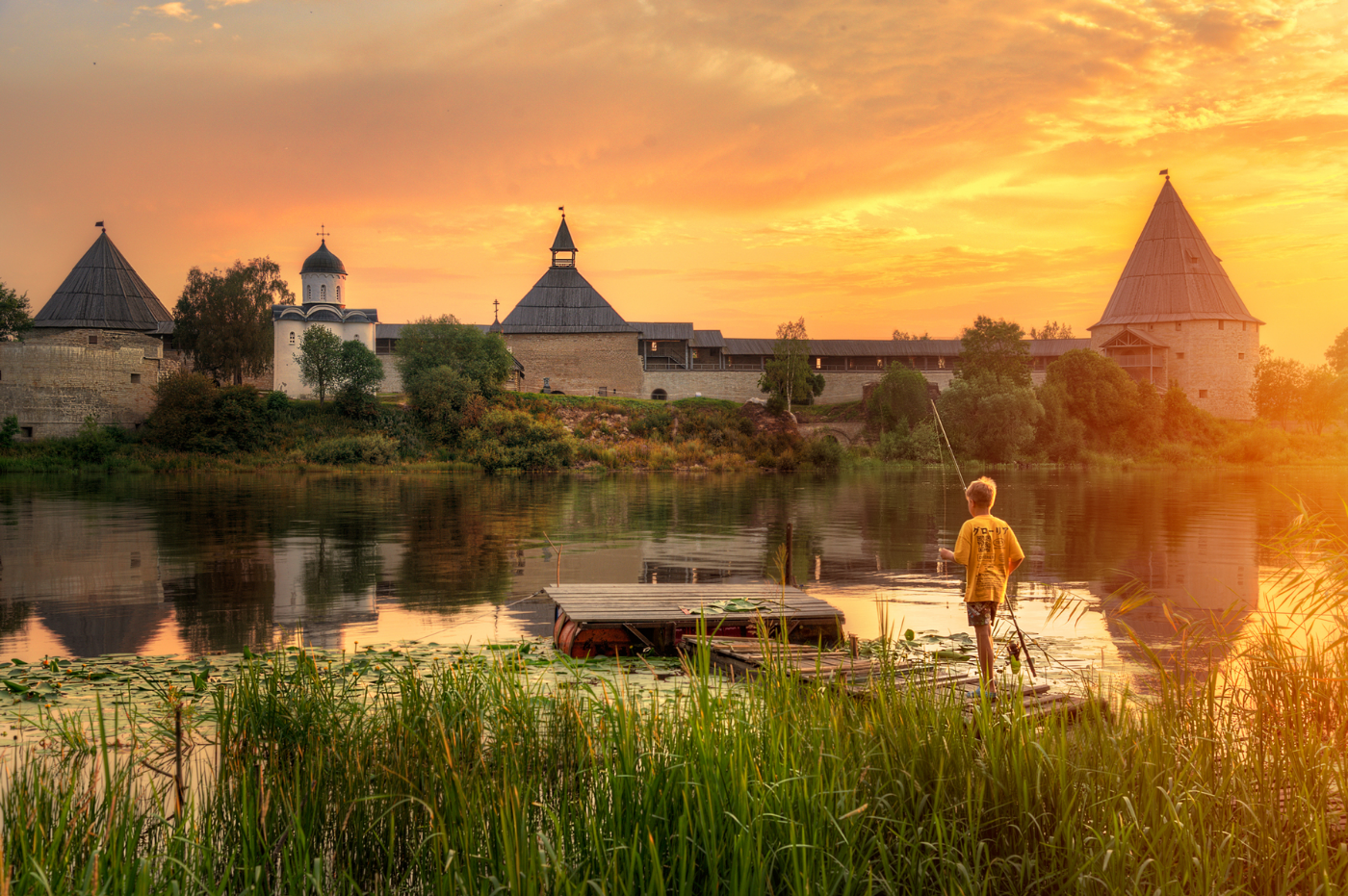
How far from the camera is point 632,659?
8.07 meters

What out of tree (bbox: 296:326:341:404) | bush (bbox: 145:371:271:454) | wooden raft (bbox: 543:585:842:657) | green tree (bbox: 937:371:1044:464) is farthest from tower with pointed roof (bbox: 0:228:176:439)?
wooden raft (bbox: 543:585:842:657)

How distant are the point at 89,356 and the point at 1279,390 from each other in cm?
7913

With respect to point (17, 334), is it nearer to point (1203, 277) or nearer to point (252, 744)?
point (252, 744)

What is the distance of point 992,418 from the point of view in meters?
51.7

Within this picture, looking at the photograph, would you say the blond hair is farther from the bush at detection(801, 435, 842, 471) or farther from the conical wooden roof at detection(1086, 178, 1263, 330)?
the conical wooden roof at detection(1086, 178, 1263, 330)

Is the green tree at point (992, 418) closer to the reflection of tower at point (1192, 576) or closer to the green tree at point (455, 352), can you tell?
the green tree at point (455, 352)

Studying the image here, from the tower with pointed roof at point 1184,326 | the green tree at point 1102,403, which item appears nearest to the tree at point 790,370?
the green tree at point 1102,403

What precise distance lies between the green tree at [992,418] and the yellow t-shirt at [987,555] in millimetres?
46518

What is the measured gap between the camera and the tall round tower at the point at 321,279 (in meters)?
62.1

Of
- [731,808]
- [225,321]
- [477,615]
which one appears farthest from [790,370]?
[731,808]

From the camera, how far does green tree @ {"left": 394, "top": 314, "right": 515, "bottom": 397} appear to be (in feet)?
172

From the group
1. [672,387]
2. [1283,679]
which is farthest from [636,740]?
[672,387]

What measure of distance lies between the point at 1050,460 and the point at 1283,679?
54405 mm

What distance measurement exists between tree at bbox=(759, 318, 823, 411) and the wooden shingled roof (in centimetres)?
3700
